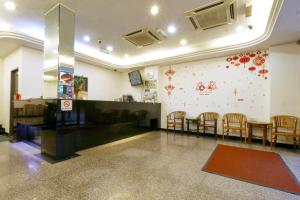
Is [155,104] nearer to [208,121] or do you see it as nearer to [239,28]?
[208,121]

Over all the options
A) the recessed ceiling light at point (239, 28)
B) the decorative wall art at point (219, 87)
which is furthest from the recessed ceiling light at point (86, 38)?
the recessed ceiling light at point (239, 28)

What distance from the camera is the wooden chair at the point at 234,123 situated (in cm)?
494

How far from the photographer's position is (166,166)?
2.85m

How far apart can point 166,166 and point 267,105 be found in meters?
3.93

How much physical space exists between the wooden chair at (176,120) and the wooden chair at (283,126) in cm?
273

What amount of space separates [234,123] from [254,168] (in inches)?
102

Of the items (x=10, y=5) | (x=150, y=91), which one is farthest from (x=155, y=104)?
(x=10, y=5)

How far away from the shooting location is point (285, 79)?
4.35m

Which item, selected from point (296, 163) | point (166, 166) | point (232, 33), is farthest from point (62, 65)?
point (296, 163)

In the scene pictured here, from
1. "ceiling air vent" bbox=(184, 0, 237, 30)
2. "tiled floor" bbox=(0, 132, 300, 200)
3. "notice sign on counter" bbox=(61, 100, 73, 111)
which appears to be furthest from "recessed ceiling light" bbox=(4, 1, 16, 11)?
"ceiling air vent" bbox=(184, 0, 237, 30)

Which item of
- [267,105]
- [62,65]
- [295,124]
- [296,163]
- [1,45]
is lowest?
[296,163]

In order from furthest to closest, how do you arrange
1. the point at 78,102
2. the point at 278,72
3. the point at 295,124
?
1. the point at 278,72
2. the point at 295,124
3. the point at 78,102

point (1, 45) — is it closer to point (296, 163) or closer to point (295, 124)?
point (296, 163)

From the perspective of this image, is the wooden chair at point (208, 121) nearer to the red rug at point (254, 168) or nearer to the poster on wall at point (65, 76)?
the red rug at point (254, 168)
